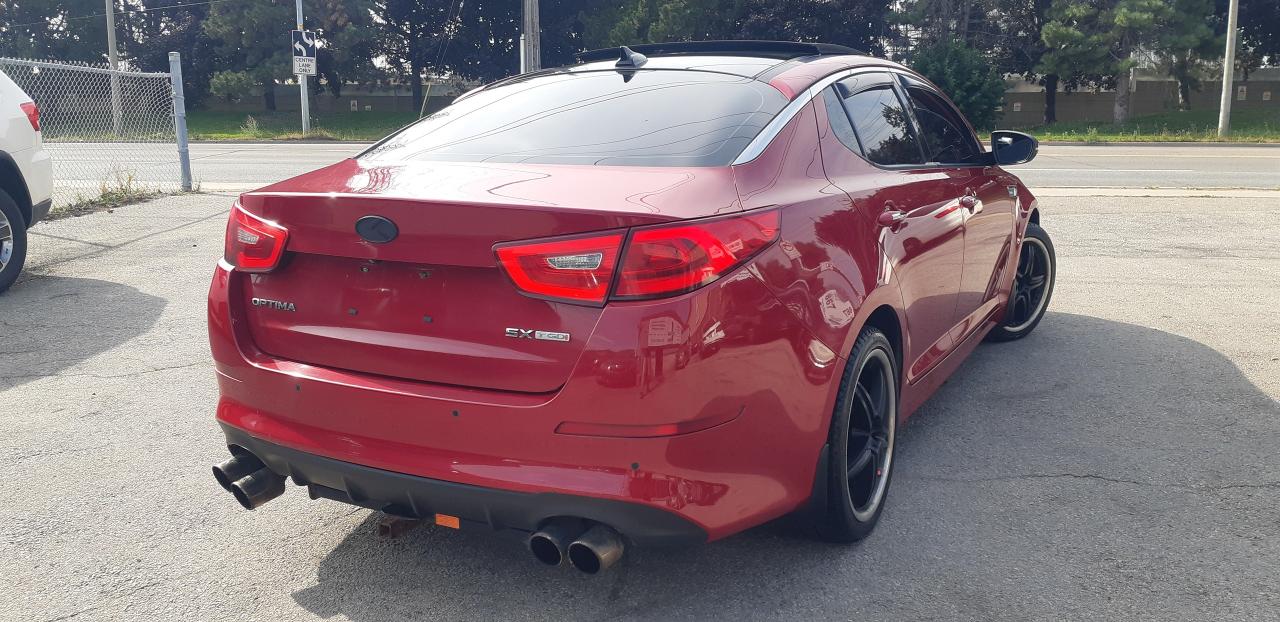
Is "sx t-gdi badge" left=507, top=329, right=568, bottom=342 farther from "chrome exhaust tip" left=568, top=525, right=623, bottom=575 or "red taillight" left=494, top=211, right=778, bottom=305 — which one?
"chrome exhaust tip" left=568, top=525, right=623, bottom=575

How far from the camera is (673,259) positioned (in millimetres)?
2508

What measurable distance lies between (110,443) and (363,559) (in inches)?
67.5

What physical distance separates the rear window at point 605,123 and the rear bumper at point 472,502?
982 millimetres

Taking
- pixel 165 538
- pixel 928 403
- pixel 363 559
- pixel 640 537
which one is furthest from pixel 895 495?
pixel 165 538

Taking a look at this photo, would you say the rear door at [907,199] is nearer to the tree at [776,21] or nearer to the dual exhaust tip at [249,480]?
the dual exhaust tip at [249,480]

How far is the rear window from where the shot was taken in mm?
3047

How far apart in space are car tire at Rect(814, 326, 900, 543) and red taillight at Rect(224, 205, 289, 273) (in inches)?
65.9

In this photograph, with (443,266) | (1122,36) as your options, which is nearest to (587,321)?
(443,266)

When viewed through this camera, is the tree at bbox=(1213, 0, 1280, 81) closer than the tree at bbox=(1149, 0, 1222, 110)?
No

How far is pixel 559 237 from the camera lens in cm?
253

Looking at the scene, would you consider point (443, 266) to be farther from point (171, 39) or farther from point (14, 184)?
point (171, 39)

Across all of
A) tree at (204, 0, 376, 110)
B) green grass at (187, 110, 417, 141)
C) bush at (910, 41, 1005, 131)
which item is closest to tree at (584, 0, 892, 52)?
bush at (910, 41, 1005, 131)

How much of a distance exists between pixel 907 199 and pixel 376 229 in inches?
77.0

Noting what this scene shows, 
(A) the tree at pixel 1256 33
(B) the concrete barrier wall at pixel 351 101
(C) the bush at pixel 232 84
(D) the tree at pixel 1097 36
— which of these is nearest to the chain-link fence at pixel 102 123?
(C) the bush at pixel 232 84
